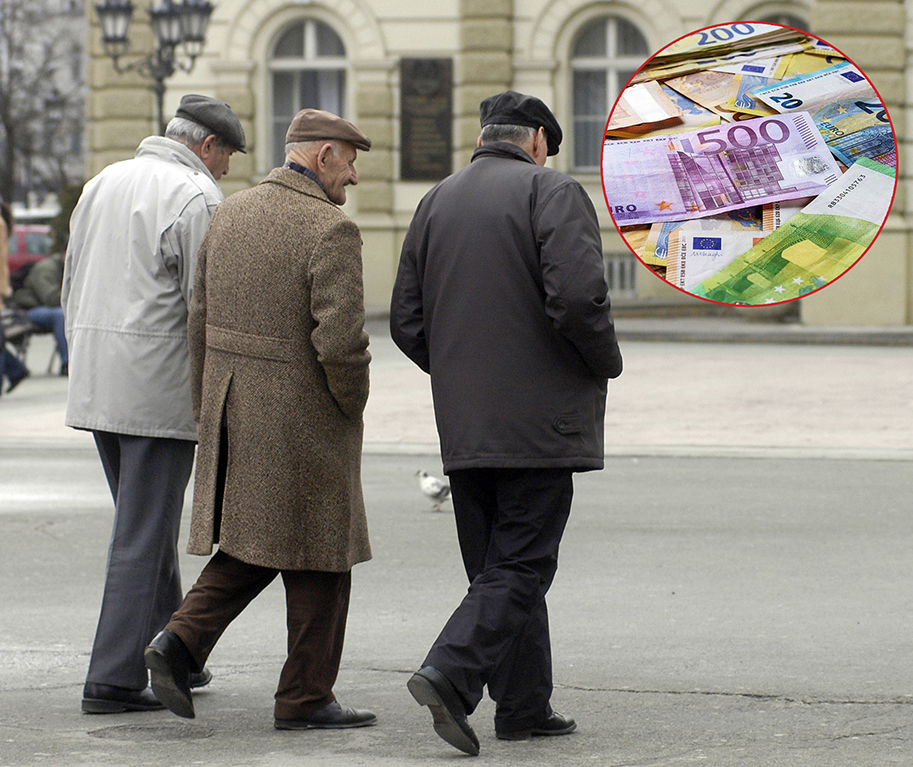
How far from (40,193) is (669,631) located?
57.1 metres

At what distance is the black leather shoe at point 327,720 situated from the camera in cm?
476

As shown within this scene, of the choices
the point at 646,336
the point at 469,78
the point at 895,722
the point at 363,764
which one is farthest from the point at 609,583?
the point at 469,78

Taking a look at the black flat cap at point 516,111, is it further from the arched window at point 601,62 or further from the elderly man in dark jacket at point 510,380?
the arched window at point 601,62

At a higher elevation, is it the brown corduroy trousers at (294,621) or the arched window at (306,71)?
the arched window at (306,71)

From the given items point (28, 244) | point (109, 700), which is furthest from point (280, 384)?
point (28, 244)

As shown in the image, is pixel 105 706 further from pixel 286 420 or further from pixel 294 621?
pixel 286 420

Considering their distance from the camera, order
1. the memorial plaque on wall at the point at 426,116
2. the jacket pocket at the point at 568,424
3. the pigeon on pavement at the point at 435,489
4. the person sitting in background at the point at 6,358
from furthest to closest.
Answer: the memorial plaque on wall at the point at 426,116 < the person sitting in background at the point at 6,358 < the pigeon on pavement at the point at 435,489 < the jacket pocket at the point at 568,424

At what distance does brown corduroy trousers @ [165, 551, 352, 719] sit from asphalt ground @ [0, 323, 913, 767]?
0.41 ft

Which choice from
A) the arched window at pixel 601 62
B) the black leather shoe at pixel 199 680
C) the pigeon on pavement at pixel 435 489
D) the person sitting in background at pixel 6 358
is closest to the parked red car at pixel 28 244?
the arched window at pixel 601 62

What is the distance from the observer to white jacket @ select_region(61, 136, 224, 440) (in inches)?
197

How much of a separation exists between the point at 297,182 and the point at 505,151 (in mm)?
611

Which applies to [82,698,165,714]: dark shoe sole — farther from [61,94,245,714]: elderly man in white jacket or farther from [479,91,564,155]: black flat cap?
[479,91,564,155]: black flat cap

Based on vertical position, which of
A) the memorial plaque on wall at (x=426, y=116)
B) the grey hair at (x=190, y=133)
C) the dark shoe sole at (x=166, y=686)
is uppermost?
the memorial plaque on wall at (x=426, y=116)

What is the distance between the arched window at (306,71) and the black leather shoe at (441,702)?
21.5 m
